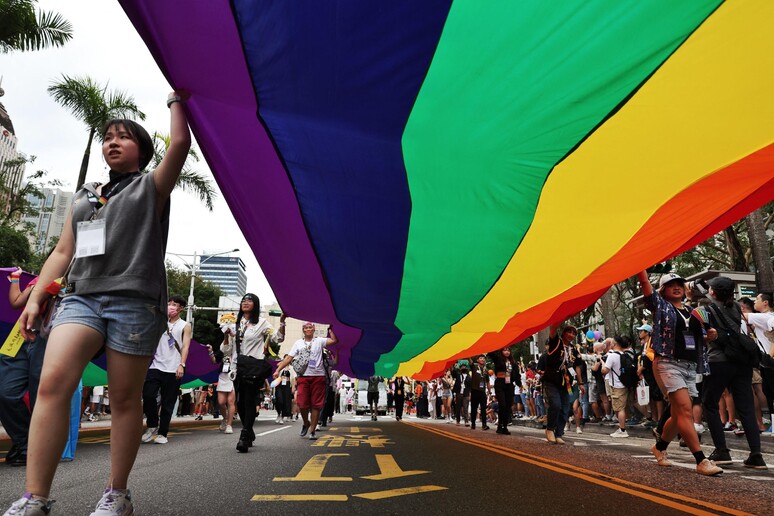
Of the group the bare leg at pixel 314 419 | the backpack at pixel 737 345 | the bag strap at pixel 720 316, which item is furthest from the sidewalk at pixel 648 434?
the bare leg at pixel 314 419

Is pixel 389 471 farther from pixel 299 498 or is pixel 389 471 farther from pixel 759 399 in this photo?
pixel 759 399

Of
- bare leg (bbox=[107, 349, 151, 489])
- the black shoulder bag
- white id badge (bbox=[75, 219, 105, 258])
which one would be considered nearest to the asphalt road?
bare leg (bbox=[107, 349, 151, 489])

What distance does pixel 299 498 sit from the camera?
10.6 ft

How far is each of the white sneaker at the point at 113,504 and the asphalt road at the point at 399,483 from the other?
703 mm

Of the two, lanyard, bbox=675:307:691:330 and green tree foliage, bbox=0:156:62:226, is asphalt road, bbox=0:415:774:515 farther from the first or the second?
green tree foliage, bbox=0:156:62:226

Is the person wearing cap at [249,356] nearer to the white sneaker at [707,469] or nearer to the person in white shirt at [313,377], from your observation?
the person in white shirt at [313,377]

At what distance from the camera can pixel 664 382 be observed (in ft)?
16.4

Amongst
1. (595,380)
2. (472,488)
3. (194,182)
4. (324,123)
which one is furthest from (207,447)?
(194,182)

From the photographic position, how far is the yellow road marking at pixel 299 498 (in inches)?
125

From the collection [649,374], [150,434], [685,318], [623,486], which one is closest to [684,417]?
[685,318]

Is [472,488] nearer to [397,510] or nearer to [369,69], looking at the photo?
[397,510]

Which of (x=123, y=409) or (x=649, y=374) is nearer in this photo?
(x=123, y=409)

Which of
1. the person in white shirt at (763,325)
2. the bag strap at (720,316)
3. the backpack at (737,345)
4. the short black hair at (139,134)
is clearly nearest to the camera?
the short black hair at (139,134)

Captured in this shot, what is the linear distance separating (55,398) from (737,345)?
5852mm
